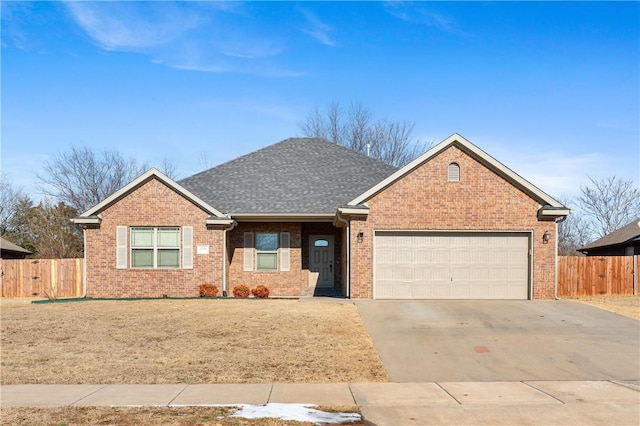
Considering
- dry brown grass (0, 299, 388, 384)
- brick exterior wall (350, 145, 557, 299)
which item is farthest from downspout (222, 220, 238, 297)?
brick exterior wall (350, 145, 557, 299)

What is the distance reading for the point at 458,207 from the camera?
64.3 feet

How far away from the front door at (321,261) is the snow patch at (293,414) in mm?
15620

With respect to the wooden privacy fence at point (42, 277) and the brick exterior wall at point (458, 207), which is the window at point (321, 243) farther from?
Result: the wooden privacy fence at point (42, 277)

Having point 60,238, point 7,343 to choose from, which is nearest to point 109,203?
point 7,343

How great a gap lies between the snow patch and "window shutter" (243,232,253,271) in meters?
15.2

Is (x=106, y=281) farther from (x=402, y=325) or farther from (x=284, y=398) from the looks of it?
(x=284, y=398)

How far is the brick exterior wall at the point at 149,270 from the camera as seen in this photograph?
21.5 meters

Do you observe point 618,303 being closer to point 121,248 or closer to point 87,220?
point 121,248

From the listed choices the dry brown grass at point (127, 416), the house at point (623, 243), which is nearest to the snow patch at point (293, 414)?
the dry brown grass at point (127, 416)

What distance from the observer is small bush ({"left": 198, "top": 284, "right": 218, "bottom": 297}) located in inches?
833

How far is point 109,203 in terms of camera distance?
21.5m

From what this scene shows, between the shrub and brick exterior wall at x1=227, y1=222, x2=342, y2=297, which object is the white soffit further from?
the shrub

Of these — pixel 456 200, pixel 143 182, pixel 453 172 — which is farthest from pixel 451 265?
pixel 143 182

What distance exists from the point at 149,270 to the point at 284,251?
5384 millimetres
